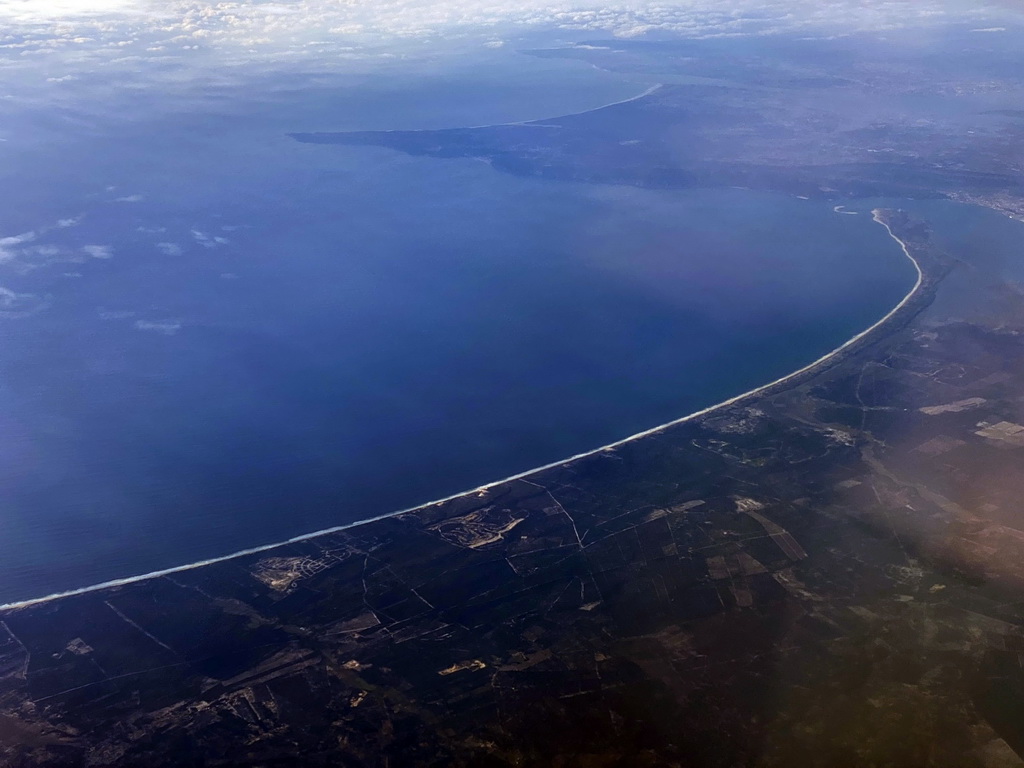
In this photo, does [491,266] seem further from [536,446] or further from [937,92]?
[937,92]

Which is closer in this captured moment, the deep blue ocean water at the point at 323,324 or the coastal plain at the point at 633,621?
the coastal plain at the point at 633,621

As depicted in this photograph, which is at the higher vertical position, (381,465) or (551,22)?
(551,22)

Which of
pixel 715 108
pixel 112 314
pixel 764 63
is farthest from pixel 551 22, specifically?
pixel 112 314

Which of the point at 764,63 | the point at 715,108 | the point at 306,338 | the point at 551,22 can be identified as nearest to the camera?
the point at 306,338

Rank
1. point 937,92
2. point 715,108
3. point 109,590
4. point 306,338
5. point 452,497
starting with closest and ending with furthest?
point 109,590 → point 452,497 → point 306,338 → point 715,108 → point 937,92

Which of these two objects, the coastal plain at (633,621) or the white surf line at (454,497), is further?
the white surf line at (454,497)

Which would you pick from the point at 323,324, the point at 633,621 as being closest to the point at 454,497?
the point at 633,621
